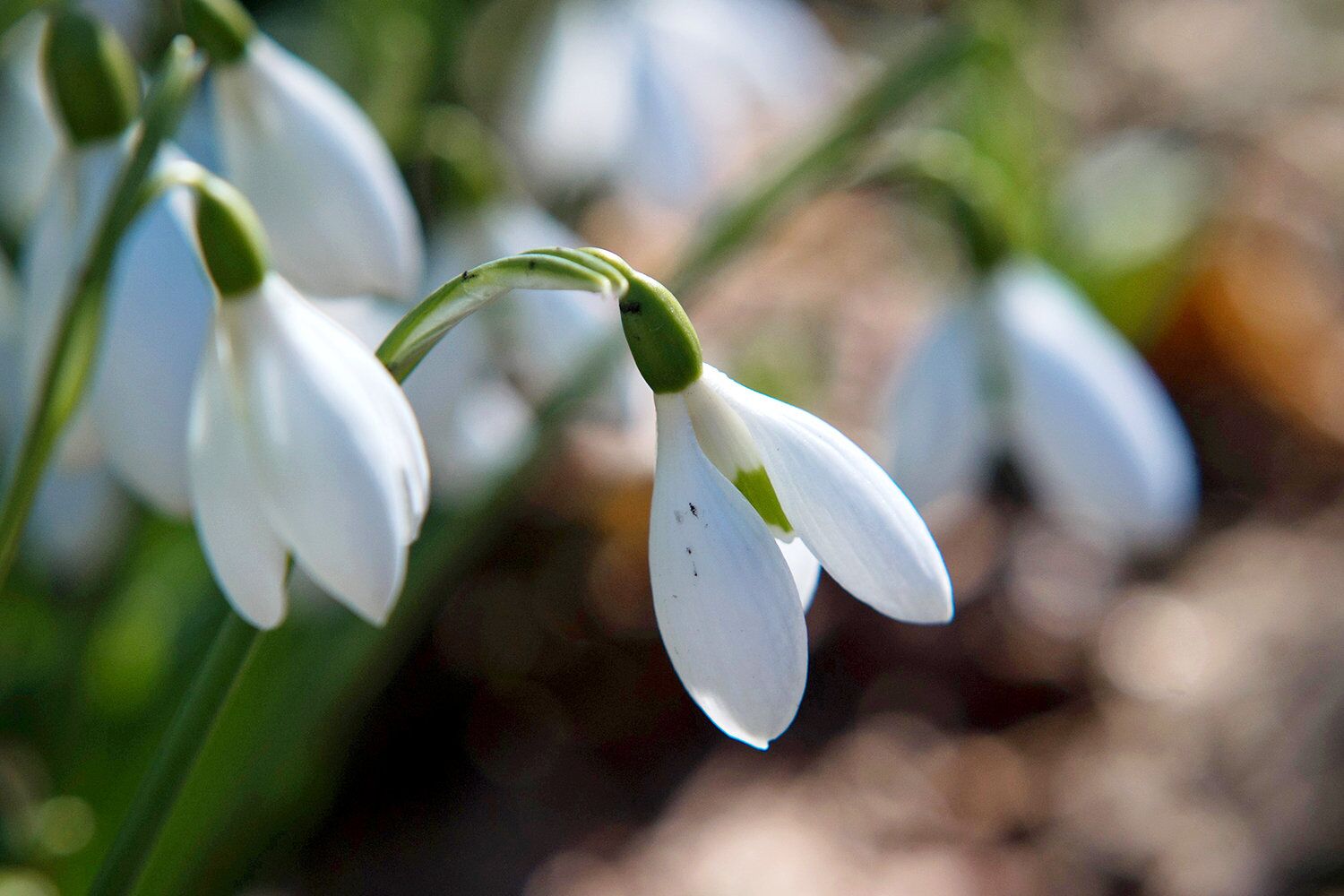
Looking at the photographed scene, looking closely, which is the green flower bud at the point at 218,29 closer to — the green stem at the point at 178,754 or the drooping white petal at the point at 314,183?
the drooping white petal at the point at 314,183

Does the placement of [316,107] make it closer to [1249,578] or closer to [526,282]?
[526,282]

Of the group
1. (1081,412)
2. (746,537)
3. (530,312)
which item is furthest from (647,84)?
(746,537)

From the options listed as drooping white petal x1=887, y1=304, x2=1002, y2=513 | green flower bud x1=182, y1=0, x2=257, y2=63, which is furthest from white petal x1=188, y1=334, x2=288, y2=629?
drooping white petal x1=887, y1=304, x2=1002, y2=513

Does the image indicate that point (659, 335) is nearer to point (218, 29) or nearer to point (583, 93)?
point (218, 29)

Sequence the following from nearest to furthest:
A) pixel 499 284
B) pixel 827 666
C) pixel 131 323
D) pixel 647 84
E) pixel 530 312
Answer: pixel 499 284
pixel 131 323
pixel 530 312
pixel 647 84
pixel 827 666

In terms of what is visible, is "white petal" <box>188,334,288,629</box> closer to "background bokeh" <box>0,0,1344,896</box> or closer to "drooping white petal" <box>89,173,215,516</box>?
"drooping white petal" <box>89,173,215,516</box>

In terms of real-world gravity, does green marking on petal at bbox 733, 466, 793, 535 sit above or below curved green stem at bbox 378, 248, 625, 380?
below
